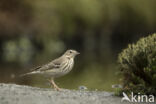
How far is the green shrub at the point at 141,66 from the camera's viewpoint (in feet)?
40.7

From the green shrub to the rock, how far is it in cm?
58

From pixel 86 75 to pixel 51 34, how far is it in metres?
17.3

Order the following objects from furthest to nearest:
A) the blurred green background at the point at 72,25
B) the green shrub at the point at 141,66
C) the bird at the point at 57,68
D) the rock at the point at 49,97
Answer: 1. the blurred green background at the point at 72,25
2. the bird at the point at 57,68
3. the green shrub at the point at 141,66
4. the rock at the point at 49,97

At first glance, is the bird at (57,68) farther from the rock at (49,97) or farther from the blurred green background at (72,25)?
the blurred green background at (72,25)

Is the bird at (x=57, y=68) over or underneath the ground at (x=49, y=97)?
over

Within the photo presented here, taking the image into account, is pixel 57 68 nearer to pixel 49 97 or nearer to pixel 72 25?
pixel 49 97

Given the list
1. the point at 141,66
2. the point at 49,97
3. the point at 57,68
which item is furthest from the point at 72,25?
the point at 49,97

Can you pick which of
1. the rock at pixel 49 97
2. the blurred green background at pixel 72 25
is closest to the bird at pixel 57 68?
the rock at pixel 49 97

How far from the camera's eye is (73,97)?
12.0 meters

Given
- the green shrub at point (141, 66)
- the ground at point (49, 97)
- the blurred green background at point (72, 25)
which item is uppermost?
the blurred green background at point (72, 25)

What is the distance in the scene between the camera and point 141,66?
12.7 metres

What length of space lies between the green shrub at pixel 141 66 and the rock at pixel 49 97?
578 millimetres

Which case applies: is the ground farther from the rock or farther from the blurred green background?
the blurred green background

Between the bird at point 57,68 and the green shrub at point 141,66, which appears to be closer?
the green shrub at point 141,66
